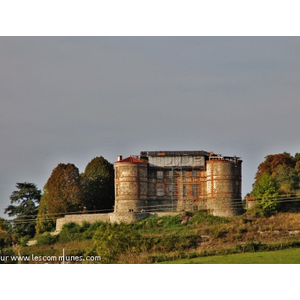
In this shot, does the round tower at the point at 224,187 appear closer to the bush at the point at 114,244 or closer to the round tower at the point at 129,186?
the round tower at the point at 129,186

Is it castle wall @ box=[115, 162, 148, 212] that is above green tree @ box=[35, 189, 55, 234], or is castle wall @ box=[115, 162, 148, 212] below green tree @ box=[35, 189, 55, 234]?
above

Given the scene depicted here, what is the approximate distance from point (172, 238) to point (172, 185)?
29.7ft

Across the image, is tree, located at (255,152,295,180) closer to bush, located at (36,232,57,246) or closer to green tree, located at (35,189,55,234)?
green tree, located at (35,189,55,234)

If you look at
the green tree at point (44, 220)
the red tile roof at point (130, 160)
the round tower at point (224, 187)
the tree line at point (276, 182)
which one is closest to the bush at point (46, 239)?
the green tree at point (44, 220)

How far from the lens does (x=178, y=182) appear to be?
66062 millimetres

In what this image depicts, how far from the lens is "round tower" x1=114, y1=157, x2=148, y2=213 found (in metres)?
64.2

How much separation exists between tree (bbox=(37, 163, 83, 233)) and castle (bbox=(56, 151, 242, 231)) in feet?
5.29

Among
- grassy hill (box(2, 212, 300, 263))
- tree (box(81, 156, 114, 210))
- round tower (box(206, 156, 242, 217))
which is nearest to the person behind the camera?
grassy hill (box(2, 212, 300, 263))

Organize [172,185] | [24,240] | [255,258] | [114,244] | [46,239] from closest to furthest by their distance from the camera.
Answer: [255,258], [114,244], [46,239], [24,240], [172,185]

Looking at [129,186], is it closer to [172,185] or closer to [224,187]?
[172,185]

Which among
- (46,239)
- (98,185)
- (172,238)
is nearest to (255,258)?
(172,238)

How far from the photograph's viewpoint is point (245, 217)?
204 ft

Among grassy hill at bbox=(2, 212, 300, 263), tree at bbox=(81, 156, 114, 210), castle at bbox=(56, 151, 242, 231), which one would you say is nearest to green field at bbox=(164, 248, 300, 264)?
grassy hill at bbox=(2, 212, 300, 263)

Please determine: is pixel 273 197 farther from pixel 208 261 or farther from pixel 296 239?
pixel 208 261
